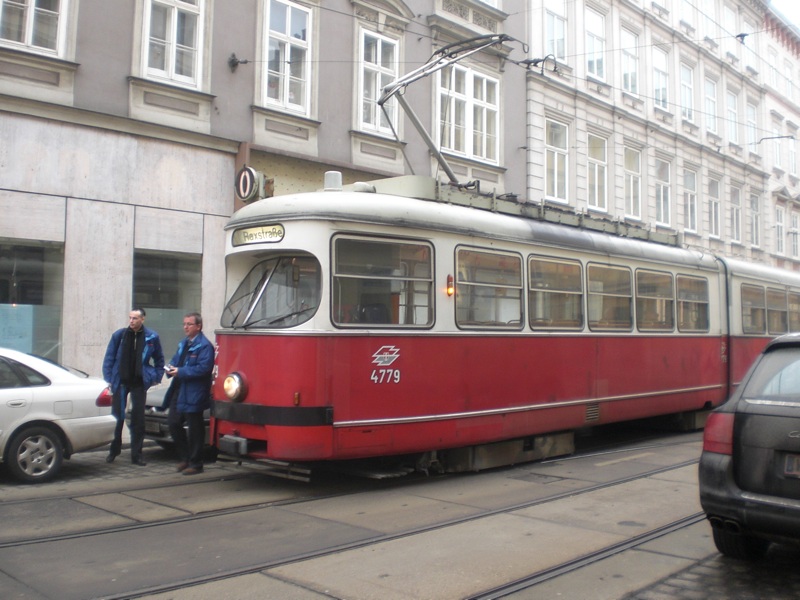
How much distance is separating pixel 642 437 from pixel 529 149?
9370 millimetres

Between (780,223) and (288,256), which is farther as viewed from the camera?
(780,223)

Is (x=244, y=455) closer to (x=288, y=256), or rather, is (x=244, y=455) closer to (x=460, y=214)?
(x=288, y=256)

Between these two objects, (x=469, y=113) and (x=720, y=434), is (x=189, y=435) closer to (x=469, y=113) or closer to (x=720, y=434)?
(x=720, y=434)

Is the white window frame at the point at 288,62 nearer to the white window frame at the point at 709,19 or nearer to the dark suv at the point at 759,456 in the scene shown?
the dark suv at the point at 759,456

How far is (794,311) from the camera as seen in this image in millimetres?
16688

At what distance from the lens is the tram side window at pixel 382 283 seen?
7840 millimetres

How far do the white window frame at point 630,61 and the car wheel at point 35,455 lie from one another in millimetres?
20397

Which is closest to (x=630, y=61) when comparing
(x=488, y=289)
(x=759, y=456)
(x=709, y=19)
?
(x=709, y=19)

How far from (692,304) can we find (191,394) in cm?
824

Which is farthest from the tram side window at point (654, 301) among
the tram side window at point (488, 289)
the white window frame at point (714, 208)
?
the white window frame at point (714, 208)

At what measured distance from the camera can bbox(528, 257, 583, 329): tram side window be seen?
976 cm

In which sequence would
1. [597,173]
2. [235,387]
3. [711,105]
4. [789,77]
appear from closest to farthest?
[235,387]
[597,173]
[711,105]
[789,77]

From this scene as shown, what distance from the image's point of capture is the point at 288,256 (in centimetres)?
813

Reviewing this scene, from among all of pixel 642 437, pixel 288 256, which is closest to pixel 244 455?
pixel 288 256
